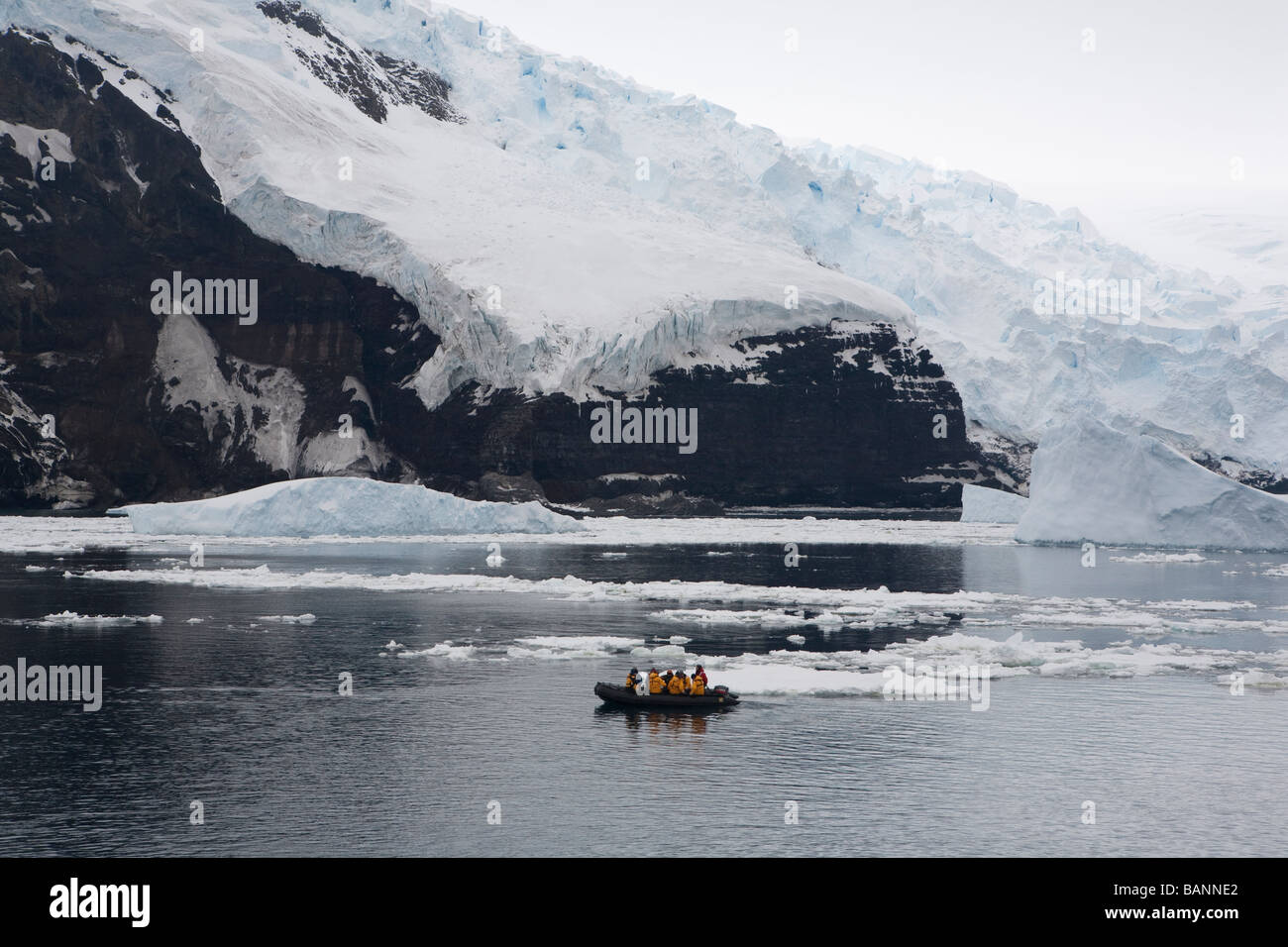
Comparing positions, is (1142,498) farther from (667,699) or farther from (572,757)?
(572,757)

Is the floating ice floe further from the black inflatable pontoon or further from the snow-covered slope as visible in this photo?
the snow-covered slope

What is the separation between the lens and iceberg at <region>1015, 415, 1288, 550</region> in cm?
7056

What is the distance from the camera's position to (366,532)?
8388 cm

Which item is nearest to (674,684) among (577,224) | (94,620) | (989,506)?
(94,620)

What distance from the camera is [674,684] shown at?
30125 millimetres

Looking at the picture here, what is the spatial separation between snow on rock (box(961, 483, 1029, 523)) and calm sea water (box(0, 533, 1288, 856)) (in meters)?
60.7

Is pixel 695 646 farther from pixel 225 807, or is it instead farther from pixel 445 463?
pixel 445 463

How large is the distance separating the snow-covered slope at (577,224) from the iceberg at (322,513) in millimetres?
43990

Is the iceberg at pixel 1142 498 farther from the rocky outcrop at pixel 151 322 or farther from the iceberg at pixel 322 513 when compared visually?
the rocky outcrop at pixel 151 322

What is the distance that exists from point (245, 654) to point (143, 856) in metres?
16.6

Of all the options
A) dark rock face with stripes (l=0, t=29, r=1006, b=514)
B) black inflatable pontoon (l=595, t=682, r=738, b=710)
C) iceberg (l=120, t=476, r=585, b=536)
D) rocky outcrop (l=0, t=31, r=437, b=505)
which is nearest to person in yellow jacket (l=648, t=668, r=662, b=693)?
black inflatable pontoon (l=595, t=682, r=738, b=710)

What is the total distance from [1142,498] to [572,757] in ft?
→ 180
